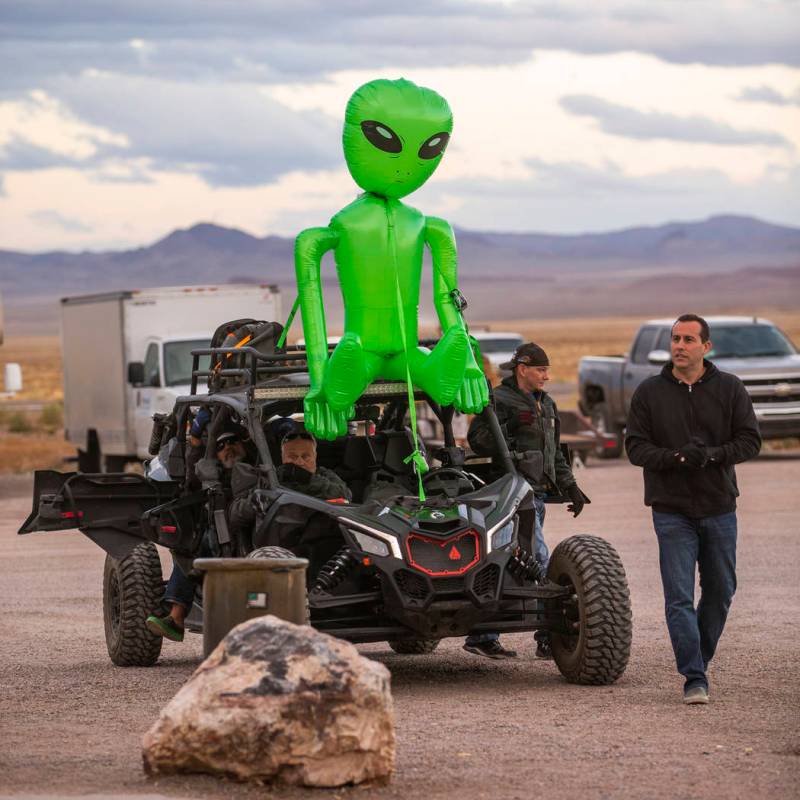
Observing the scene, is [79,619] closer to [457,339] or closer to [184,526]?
[184,526]

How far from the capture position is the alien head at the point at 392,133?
10.6 metres

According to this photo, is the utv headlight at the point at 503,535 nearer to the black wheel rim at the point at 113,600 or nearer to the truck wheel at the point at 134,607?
the truck wheel at the point at 134,607

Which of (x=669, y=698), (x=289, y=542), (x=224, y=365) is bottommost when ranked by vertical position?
(x=669, y=698)

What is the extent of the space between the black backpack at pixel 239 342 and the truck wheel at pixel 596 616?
2.52 meters

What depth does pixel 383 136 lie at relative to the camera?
10625 millimetres

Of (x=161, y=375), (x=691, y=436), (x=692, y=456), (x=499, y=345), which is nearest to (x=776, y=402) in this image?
(x=499, y=345)

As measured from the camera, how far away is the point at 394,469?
10984 millimetres

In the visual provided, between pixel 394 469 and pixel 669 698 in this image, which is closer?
pixel 669 698

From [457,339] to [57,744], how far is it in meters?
3.34

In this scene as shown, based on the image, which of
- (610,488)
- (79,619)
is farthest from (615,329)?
(79,619)

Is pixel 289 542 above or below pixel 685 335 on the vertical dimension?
below

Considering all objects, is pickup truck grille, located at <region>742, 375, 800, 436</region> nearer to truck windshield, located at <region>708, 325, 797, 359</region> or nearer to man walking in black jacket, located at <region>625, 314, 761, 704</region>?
truck windshield, located at <region>708, 325, 797, 359</region>

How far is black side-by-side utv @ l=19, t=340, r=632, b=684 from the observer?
30.7 feet

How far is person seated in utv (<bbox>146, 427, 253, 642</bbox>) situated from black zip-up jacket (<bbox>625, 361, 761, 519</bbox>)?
2.52m
